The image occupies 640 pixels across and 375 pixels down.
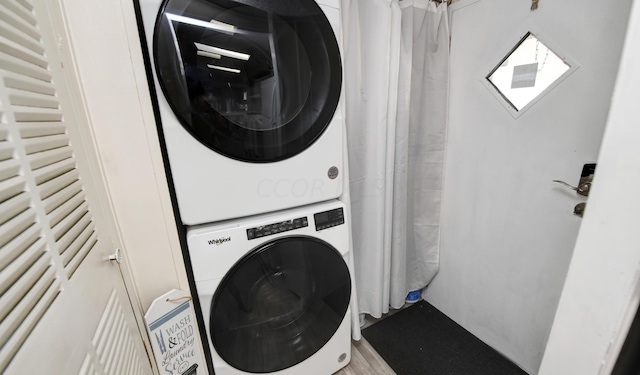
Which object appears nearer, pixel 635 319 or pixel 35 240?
pixel 35 240

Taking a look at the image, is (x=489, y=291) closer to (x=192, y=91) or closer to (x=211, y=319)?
(x=211, y=319)

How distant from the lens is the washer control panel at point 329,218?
36.6 inches

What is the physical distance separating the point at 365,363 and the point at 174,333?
3.24 feet

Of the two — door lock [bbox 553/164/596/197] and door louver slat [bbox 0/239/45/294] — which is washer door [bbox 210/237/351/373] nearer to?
door louver slat [bbox 0/239/45/294]

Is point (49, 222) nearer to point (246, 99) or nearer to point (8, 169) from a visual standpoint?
point (8, 169)

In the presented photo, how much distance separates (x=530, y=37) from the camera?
1.07 meters

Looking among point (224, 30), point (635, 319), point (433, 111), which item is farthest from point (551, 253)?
point (224, 30)

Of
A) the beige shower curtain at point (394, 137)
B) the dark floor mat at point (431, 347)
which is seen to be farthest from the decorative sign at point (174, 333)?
the dark floor mat at point (431, 347)

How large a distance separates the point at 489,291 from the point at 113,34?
1.92 metres

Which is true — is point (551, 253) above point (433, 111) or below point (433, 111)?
below

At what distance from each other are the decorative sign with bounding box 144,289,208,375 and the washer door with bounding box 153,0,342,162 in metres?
0.51

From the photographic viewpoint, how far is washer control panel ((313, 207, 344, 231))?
929mm

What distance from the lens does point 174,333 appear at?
31.0 inches

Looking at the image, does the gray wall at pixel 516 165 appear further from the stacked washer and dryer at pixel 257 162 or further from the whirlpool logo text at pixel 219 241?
the whirlpool logo text at pixel 219 241
